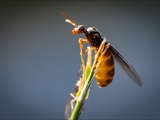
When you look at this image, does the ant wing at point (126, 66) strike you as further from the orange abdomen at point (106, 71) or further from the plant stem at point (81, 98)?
the plant stem at point (81, 98)

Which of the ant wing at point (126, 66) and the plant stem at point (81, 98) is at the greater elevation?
the plant stem at point (81, 98)

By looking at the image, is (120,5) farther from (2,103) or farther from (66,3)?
(2,103)

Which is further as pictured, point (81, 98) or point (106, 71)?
point (106, 71)

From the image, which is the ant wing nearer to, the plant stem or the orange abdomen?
the orange abdomen

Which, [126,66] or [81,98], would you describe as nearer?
[81,98]

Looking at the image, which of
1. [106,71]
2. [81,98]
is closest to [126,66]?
[106,71]

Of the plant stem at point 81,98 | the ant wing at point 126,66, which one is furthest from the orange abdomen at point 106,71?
the plant stem at point 81,98

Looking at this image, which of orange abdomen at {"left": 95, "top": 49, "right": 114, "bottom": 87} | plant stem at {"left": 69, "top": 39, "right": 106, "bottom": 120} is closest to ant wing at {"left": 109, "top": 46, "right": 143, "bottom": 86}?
orange abdomen at {"left": 95, "top": 49, "right": 114, "bottom": 87}

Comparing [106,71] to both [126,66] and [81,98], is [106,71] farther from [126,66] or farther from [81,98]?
[81,98]

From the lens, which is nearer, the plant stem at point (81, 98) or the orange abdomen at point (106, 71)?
the plant stem at point (81, 98)
